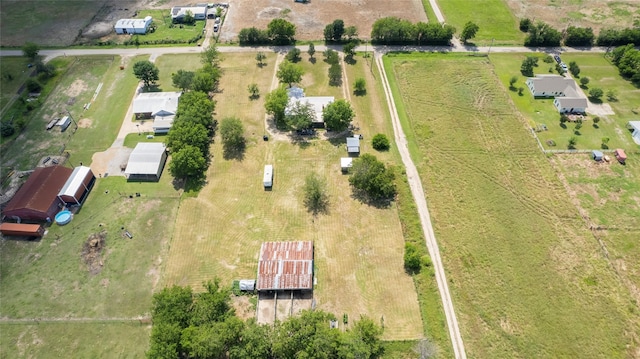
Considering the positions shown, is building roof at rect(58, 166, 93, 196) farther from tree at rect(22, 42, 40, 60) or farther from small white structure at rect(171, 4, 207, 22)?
small white structure at rect(171, 4, 207, 22)

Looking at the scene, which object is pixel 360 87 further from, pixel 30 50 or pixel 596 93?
pixel 30 50

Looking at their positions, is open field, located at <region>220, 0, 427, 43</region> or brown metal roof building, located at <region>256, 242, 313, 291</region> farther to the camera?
open field, located at <region>220, 0, 427, 43</region>

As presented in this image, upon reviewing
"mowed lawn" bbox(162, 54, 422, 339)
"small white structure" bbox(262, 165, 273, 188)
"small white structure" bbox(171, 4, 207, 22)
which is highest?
"small white structure" bbox(171, 4, 207, 22)

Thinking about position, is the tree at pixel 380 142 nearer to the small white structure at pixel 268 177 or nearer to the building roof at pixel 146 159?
the small white structure at pixel 268 177

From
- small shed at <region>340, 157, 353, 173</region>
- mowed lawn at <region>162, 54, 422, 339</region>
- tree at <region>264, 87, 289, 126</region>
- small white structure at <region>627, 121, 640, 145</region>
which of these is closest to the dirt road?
mowed lawn at <region>162, 54, 422, 339</region>

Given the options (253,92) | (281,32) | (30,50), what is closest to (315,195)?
(253,92)

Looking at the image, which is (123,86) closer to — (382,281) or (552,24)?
(382,281)
